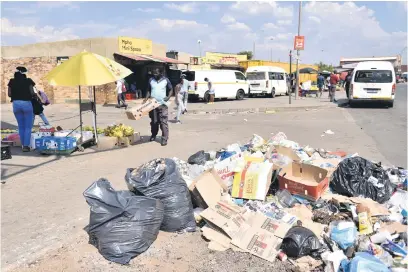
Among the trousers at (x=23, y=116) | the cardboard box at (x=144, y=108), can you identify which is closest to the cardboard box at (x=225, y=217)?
the cardboard box at (x=144, y=108)

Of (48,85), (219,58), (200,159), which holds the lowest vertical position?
(200,159)

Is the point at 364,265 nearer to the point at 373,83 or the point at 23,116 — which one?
the point at 23,116

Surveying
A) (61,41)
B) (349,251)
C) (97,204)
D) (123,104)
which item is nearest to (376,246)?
(349,251)

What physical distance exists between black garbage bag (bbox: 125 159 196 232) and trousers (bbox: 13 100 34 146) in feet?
15.3

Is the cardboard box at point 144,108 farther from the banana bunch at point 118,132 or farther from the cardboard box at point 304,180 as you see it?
the cardboard box at point 304,180

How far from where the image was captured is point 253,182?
15.2ft

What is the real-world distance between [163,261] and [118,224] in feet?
1.85

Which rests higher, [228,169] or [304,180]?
[228,169]

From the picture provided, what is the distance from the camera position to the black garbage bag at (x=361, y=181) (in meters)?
4.67

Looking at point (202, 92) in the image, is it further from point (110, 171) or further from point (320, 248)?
point (320, 248)

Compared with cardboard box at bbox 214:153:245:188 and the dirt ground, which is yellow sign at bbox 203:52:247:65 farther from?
the dirt ground

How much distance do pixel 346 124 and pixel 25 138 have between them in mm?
9559

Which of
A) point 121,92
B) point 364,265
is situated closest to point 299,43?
point 121,92

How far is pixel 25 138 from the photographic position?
25.9ft
